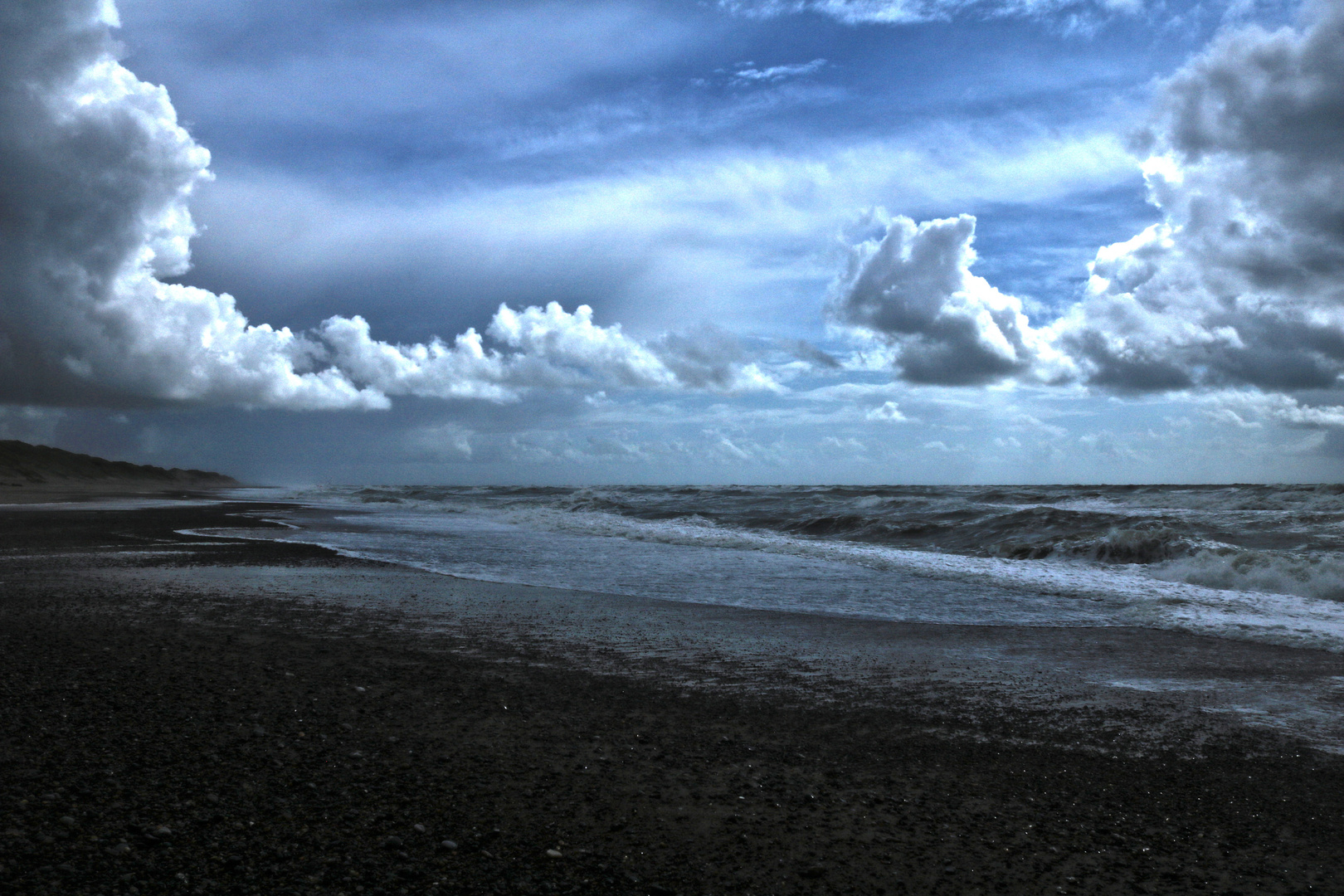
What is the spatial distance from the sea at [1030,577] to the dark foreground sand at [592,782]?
1.24 meters

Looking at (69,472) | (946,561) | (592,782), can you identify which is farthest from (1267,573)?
(69,472)

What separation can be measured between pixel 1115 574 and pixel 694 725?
36.8 feet

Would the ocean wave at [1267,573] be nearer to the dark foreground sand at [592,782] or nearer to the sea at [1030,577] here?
the sea at [1030,577]

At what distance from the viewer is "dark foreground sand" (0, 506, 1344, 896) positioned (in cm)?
284

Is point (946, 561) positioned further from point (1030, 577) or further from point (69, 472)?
point (69, 472)

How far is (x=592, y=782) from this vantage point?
3680 millimetres

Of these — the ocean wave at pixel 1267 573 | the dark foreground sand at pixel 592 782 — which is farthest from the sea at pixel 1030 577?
the dark foreground sand at pixel 592 782

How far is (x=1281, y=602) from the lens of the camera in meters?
10.1

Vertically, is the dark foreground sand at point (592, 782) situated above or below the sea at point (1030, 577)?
above

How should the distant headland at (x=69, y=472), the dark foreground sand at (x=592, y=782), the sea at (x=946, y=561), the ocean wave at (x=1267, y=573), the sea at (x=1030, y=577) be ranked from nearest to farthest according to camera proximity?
the dark foreground sand at (x=592, y=782) → the sea at (x=1030, y=577) → the sea at (x=946, y=561) → the ocean wave at (x=1267, y=573) → the distant headland at (x=69, y=472)

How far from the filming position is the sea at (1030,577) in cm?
637

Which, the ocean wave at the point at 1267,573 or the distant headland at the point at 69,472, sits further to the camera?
the distant headland at the point at 69,472

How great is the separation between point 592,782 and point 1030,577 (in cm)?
1077

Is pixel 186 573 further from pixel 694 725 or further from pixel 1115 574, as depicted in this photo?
pixel 1115 574
